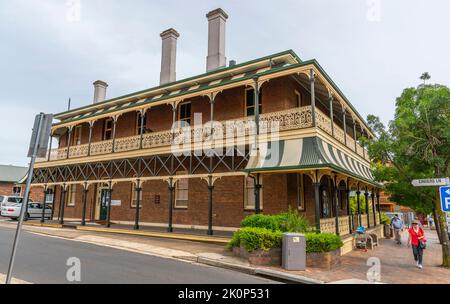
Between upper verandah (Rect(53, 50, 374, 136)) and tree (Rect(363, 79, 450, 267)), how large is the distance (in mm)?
3189

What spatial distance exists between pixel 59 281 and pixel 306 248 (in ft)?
22.2

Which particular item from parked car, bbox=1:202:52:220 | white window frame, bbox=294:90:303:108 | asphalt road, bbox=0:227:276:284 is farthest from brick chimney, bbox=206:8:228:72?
parked car, bbox=1:202:52:220

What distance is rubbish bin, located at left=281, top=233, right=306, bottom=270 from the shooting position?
8.91 meters

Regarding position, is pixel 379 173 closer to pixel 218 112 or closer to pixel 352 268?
pixel 352 268

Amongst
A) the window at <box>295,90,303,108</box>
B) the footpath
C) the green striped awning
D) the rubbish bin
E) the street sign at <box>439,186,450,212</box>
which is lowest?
the footpath

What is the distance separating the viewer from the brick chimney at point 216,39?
18.7m

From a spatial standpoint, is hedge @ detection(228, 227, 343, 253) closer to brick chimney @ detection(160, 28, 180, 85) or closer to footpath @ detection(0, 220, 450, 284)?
footpath @ detection(0, 220, 450, 284)

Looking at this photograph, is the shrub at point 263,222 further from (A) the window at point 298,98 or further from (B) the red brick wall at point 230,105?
(A) the window at point 298,98

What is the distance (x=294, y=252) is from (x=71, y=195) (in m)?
20.8

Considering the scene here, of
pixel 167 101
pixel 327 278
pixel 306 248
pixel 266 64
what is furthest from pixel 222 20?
pixel 327 278

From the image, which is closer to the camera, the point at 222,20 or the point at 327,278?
the point at 327,278

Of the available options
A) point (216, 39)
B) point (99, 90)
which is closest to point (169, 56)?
point (216, 39)

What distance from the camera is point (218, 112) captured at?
667 inches
